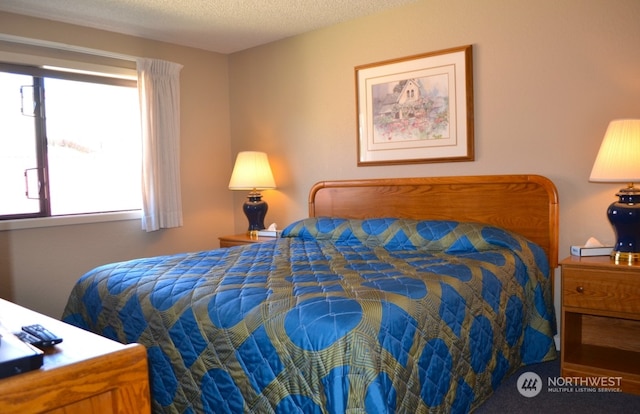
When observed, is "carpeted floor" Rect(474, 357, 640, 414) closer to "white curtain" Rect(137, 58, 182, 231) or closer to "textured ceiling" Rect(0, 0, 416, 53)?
"textured ceiling" Rect(0, 0, 416, 53)

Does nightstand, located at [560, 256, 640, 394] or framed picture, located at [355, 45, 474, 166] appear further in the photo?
framed picture, located at [355, 45, 474, 166]

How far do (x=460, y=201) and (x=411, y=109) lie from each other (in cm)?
72

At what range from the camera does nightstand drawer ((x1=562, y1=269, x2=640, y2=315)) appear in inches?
87.8

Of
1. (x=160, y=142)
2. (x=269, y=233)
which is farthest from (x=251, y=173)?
(x=160, y=142)

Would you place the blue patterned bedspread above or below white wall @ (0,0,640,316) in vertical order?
below

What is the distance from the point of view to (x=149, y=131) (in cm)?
377

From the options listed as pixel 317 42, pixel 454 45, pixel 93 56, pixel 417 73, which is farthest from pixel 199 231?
pixel 454 45

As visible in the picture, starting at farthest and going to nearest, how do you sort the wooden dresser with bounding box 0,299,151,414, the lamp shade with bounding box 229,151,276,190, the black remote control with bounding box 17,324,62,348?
the lamp shade with bounding box 229,151,276,190 → the black remote control with bounding box 17,324,62,348 → the wooden dresser with bounding box 0,299,151,414

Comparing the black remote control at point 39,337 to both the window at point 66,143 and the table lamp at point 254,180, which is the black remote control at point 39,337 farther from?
the table lamp at point 254,180

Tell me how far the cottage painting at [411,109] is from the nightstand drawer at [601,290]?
1225 mm

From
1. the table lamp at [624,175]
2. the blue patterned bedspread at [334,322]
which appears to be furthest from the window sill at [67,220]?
the table lamp at [624,175]

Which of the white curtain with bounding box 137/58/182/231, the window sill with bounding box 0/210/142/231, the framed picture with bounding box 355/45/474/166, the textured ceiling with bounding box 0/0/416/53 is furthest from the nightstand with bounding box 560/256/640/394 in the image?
the window sill with bounding box 0/210/142/231

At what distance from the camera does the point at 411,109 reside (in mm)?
3344

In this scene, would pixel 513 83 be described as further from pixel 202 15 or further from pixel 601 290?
pixel 202 15
